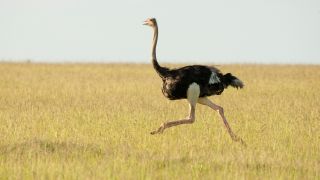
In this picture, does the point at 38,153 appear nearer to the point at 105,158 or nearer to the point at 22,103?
the point at 105,158

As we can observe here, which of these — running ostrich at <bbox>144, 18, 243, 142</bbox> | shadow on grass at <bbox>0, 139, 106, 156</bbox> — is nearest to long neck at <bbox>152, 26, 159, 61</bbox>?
running ostrich at <bbox>144, 18, 243, 142</bbox>

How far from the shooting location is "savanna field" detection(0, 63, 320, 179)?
9352mm

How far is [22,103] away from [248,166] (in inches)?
417

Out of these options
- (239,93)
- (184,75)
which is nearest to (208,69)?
(184,75)

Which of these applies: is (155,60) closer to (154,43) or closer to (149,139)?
(154,43)

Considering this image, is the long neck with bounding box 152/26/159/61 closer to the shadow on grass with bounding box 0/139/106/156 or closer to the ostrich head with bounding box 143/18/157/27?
the ostrich head with bounding box 143/18/157/27

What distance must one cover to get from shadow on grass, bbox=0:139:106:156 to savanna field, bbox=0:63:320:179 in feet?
0.05

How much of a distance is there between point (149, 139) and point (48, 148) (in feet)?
6.56

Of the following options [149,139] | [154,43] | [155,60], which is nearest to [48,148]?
[149,139]

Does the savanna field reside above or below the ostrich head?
below

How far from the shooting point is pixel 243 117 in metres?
16.3

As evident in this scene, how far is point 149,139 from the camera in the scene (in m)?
12.2

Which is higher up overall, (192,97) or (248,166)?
(192,97)

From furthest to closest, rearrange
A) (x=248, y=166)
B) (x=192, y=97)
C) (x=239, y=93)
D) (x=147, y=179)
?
(x=239, y=93) < (x=192, y=97) < (x=248, y=166) < (x=147, y=179)
